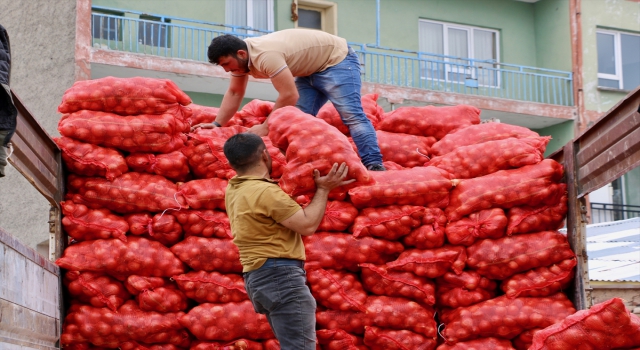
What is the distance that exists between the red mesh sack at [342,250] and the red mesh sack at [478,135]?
884 millimetres

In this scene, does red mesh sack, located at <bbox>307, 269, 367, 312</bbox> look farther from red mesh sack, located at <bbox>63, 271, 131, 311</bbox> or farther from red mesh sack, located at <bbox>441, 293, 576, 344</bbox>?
red mesh sack, located at <bbox>63, 271, 131, 311</bbox>

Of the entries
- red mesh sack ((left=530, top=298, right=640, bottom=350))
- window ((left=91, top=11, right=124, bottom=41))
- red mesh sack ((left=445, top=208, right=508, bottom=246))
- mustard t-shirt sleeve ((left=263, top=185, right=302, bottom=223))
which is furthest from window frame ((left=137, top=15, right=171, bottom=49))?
red mesh sack ((left=530, top=298, right=640, bottom=350))

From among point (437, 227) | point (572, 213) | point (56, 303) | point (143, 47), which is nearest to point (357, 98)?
point (437, 227)

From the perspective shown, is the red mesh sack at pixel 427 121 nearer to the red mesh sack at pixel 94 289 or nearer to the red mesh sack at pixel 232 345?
the red mesh sack at pixel 232 345

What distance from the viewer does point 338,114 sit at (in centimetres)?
540

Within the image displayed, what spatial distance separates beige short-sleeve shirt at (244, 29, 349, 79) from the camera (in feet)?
16.1

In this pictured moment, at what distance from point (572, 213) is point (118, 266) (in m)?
2.71

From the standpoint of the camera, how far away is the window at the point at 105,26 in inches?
512

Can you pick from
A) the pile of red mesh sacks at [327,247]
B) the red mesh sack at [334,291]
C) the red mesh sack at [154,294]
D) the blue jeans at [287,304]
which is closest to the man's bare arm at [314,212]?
the blue jeans at [287,304]

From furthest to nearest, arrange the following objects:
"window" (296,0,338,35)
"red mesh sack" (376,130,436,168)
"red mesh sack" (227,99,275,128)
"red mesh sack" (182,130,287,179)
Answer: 1. "window" (296,0,338,35)
2. "red mesh sack" (227,99,275,128)
3. "red mesh sack" (376,130,436,168)
4. "red mesh sack" (182,130,287,179)

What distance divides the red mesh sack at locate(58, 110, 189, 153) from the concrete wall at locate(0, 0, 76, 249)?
7.52 metres

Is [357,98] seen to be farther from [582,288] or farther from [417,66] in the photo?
[417,66]

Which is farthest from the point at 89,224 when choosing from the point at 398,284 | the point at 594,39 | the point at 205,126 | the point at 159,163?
the point at 594,39

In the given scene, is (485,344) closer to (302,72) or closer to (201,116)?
(302,72)
